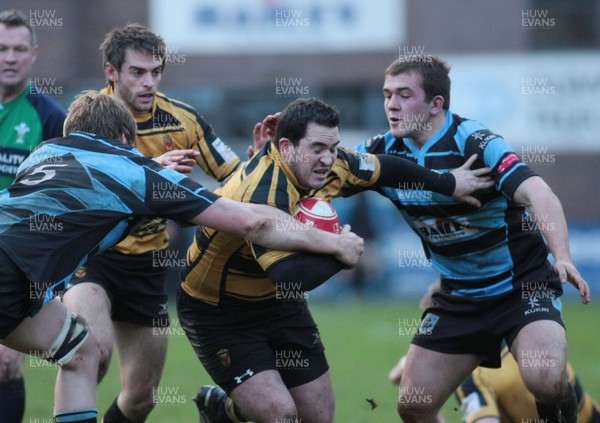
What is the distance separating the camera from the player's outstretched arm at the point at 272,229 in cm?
483

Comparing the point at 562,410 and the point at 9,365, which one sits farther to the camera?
the point at 9,365

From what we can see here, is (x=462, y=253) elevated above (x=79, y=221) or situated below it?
below

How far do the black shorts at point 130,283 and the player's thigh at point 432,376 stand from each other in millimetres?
1834

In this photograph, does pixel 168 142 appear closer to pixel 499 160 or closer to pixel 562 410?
pixel 499 160

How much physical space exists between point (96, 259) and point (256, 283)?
1427 millimetres

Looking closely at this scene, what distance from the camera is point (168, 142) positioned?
21.5 feet

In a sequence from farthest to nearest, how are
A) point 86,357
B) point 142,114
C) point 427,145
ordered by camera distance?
point 142,114 < point 427,145 < point 86,357

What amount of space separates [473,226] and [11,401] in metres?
3.12

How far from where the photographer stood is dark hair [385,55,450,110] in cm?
600

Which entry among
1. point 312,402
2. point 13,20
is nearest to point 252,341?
point 312,402

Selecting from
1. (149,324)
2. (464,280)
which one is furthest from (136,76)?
(464,280)

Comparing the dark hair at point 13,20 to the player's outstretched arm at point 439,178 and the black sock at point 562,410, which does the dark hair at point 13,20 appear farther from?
the black sock at point 562,410

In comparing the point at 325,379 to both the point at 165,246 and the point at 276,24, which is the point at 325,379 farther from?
the point at 276,24

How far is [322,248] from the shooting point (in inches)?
197
